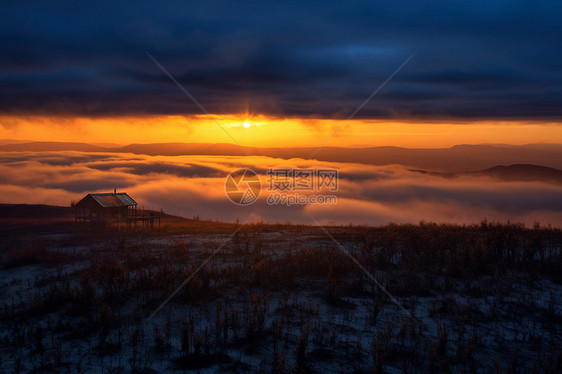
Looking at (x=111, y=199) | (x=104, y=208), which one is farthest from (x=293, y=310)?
(x=111, y=199)

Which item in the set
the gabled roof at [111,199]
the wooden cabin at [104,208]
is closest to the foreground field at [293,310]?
the wooden cabin at [104,208]

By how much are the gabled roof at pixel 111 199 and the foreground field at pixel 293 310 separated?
15.7 metres

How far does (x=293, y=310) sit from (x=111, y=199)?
28.1 m

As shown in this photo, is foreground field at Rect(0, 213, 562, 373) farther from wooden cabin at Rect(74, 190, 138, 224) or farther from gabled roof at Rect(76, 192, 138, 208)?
gabled roof at Rect(76, 192, 138, 208)

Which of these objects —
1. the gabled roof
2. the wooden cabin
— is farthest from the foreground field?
the gabled roof

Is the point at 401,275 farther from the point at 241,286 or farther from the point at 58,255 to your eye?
the point at 58,255

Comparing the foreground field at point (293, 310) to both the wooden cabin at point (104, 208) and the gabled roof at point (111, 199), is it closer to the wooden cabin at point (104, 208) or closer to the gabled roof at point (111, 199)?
the wooden cabin at point (104, 208)

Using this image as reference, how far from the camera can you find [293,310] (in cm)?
1137

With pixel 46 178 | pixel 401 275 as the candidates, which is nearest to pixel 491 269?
pixel 401 275

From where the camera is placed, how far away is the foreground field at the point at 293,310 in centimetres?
882

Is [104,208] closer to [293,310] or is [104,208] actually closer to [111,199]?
[111,199]

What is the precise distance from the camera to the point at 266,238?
22.7 m

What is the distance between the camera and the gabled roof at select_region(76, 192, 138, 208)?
110 ft

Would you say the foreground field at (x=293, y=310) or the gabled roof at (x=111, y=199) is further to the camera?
the gabled roof at (x=111, y=199)
